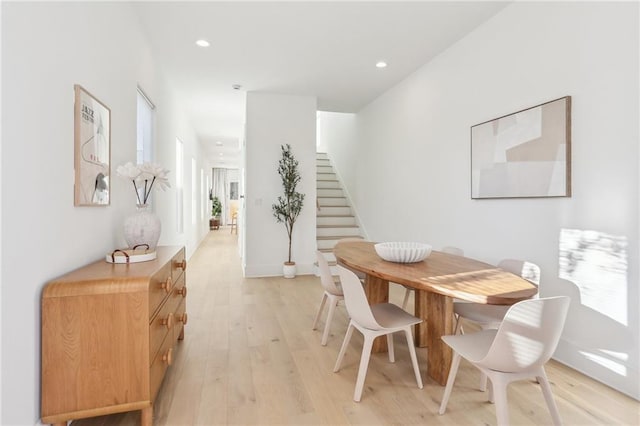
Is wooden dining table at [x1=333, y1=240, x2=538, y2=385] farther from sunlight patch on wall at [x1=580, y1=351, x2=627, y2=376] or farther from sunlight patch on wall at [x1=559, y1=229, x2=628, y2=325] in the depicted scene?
sunlight patch on wall at [x1=580, y1=351, x2=627, y2=376]

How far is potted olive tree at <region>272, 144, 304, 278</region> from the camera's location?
4.92m

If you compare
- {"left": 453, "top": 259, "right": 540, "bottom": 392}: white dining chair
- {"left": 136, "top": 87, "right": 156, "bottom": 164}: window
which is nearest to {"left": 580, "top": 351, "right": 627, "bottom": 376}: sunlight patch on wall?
{"left": 453, "top": 259, "right": 540, "bottom": 392}: white dining chair

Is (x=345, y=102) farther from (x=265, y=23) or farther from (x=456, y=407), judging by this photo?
(x=456, y=407)

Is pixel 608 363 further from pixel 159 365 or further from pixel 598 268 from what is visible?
pixel 159 365

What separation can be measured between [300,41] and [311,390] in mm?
3186

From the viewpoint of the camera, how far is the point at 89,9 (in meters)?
1.91

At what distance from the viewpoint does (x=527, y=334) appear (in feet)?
4.29

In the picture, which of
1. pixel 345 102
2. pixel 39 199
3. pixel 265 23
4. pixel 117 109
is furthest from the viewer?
pixel 345 102

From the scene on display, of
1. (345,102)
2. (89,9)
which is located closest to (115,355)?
(89,9)

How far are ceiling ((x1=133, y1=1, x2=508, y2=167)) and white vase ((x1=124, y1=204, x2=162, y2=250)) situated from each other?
1876 millimetres

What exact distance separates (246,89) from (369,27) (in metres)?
2.32

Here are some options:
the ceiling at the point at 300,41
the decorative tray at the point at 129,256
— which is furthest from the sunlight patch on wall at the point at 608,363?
the decorative tray at the point at 129,256

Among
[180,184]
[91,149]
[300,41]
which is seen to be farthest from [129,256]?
[180,184]

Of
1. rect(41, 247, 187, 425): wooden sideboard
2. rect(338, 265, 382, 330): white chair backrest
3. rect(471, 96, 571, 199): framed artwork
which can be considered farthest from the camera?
rect(471, 96, 571, 199): framed artwork
